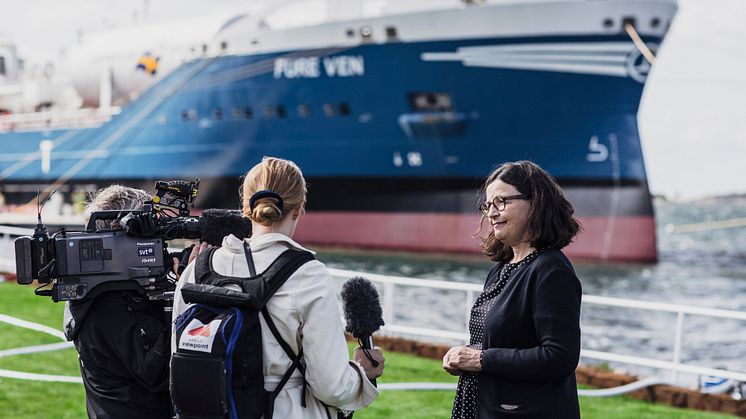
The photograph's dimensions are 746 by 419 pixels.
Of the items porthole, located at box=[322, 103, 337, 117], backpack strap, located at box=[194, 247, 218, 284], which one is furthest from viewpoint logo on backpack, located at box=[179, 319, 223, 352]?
porthole, located at box=[322, 103, 337, 117]

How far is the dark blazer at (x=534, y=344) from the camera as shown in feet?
8.09

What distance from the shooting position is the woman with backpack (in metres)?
2.30

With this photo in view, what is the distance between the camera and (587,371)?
21.0 ft

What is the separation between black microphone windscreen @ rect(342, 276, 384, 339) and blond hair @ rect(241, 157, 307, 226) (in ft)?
0.97

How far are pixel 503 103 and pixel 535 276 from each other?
64.2 ft

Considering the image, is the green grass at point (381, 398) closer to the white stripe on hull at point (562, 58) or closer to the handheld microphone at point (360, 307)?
the handheld microphone at point (360, 307)

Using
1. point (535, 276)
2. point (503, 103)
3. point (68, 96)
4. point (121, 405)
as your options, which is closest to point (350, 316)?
point (535, 276)

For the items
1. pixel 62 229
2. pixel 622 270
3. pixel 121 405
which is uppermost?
pixel 62 229

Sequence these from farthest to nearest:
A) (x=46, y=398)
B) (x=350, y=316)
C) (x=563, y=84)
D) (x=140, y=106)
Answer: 1. (x=140, y=106)
2. (x=563, y=84)
3. (x=46, y=398)
4. (x=350, y=316)

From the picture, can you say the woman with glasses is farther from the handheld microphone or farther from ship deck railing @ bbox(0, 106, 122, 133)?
ship deck railing @ bbox(0, 106, 122, 133)

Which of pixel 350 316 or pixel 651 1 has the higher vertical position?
pixel 651 1

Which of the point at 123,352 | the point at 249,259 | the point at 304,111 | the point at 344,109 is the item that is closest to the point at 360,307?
the point at 249,259

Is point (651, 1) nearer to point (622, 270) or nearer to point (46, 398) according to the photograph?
point (622, 270)

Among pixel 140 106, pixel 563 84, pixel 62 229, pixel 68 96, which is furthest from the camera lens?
pixel 68 96
